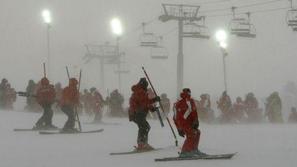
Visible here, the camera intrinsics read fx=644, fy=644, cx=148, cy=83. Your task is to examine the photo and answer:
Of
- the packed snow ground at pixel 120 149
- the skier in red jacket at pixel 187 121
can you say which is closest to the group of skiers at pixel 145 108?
the skier in red jacket at pixel 187 121

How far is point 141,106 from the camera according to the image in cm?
1533

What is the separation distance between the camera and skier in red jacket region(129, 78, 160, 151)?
15180 mm

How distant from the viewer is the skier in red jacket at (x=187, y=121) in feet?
43.6

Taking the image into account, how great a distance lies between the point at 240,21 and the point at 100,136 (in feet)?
55.1

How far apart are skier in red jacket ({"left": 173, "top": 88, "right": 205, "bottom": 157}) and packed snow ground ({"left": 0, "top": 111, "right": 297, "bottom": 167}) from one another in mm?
598

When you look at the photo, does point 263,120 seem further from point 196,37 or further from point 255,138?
point 255,138

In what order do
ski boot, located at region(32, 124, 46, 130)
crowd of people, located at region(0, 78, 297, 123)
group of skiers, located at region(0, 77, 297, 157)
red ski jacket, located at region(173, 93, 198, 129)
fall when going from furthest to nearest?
1. crowd of people, located at region(0, 78, 297, 123)
2. ski boot, located at region(32, 124, 46, 130)
3. group of skiers, located at region(0, 77, 297, 157)
4. red ski jacket, located at region(173, 93, 198, 129)

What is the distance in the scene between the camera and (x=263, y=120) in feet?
108

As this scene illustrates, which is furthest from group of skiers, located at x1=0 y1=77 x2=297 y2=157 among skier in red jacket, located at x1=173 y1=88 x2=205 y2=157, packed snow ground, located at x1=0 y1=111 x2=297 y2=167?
packed snow ground, located at x1=0 y1=111 x2=297 y2=167

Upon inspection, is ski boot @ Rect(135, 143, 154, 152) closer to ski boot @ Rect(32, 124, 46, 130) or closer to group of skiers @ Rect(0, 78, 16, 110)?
ski boot @ Rect(32, 124, 46, 130)

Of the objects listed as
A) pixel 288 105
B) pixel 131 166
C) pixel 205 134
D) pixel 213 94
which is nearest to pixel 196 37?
pixel 205 134

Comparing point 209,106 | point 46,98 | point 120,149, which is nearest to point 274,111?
point 209,106

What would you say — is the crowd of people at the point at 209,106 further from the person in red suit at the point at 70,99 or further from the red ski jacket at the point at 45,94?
the person in red suit at the point at 70,99

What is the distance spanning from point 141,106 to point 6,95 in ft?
65.1
